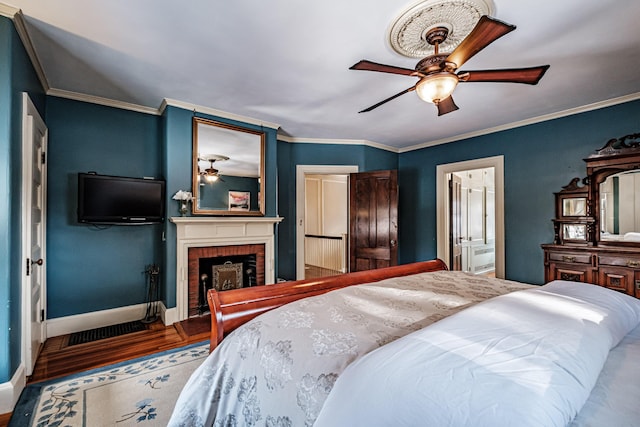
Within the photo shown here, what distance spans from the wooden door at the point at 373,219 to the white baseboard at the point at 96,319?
2.82 m

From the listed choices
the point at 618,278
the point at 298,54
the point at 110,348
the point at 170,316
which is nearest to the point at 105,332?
the point at 110,348

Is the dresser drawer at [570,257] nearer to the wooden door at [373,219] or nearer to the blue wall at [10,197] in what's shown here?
the wooden door at [373,219]

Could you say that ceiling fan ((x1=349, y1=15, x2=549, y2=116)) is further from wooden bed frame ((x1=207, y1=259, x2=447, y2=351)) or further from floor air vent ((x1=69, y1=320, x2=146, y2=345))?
floor air vent ((x1=69, y1=320, x2=146, y2=345))

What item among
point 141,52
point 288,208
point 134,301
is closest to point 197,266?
point 134,301

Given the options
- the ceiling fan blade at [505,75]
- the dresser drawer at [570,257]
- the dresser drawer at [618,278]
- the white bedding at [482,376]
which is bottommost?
the dresser drawer at [618,278]

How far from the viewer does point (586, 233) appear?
10.7ft

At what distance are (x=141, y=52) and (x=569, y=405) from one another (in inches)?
123

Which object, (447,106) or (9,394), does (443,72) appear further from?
(9,394)

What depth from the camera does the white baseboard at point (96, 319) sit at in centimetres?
298

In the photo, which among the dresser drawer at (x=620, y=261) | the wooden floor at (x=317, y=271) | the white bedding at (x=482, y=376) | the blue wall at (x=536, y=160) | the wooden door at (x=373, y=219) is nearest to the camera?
the white bedding at (x=482, y=376)

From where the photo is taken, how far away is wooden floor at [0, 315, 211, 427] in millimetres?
2344

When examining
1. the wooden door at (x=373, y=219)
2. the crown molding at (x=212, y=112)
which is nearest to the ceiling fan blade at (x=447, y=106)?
the wooden door at (x=373, y=219)

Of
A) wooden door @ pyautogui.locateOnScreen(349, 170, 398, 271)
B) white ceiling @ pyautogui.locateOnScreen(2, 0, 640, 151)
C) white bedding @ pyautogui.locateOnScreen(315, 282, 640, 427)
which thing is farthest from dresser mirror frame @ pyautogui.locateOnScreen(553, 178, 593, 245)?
white bedding @ pyautogui.locateOnScreen(315, 282, 640, 427)

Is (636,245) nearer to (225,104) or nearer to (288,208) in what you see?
(288,208)
